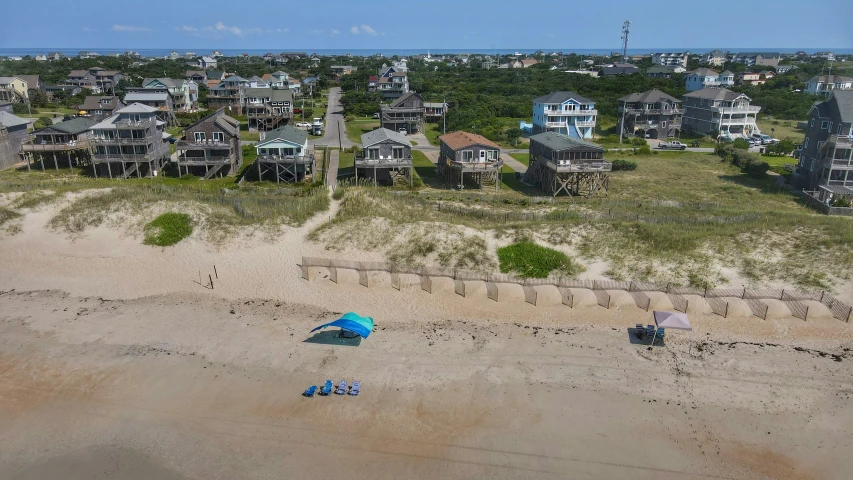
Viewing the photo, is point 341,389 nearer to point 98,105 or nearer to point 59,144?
point 59,144

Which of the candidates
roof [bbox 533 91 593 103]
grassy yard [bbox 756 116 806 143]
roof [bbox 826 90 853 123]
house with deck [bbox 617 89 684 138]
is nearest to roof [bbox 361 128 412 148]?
roof [bbox 533 91 593 103]

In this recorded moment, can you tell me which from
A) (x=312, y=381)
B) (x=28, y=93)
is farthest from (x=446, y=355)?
(x=28, y=93)

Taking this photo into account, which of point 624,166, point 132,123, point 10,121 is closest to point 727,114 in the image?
point 624,166

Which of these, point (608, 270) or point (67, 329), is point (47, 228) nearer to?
point (67, 329)

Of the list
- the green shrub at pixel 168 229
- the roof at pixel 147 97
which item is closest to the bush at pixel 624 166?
the green shrub at pixel 168 229

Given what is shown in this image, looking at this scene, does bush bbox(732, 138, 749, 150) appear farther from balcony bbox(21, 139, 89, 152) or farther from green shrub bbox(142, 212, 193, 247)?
balcony bbox(21, 139, 89, 152)
